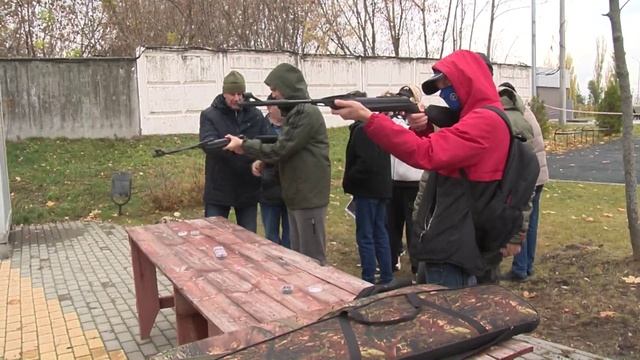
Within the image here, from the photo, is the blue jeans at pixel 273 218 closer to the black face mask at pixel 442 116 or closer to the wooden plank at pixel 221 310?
the wooden plank at pixel 221 310

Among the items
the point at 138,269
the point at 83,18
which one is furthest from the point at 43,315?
the point at 83,18

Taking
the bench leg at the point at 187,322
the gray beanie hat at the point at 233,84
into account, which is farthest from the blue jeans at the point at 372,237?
the bench leg at the point at 187,322

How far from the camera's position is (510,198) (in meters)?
2.52

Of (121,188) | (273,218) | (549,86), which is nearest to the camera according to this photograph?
(273,218)

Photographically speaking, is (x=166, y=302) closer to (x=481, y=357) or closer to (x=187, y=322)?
(x=187, y=322)

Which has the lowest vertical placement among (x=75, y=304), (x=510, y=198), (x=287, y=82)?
(x=75, y=304)

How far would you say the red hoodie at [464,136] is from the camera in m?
2.43

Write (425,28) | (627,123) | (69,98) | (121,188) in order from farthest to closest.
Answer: (425,28) → (69,98) → (121,188) → (627,123)

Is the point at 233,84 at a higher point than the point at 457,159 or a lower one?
higher

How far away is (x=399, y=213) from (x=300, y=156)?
1.84m

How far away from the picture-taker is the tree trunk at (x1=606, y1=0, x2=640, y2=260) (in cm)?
538

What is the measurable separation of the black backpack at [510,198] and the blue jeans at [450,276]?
7.5 inches

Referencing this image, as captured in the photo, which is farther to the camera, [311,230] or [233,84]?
[233,84]

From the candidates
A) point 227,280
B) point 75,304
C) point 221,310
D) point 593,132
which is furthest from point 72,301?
point 593,132
